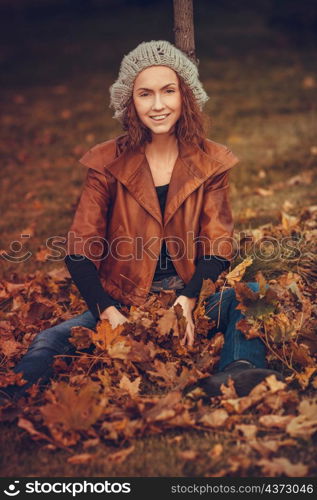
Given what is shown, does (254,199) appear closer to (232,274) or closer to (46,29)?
(232,274)

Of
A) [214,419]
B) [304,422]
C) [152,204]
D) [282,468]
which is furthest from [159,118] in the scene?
[282,468]

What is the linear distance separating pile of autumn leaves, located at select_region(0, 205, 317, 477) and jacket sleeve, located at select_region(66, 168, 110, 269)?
38 centimetres

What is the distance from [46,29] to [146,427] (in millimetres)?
17111

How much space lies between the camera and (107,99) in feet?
35.9

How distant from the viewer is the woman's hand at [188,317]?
3355 mm

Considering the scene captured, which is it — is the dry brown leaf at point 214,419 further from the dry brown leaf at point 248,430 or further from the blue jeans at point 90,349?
the blue jeans at point 90,349

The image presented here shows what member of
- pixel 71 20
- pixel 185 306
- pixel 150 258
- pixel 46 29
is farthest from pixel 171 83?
pixel 71 20

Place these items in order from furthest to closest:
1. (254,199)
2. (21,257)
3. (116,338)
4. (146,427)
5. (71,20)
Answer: (71,20) < (254,199) < (21,257) < (116,338) < (146,427)

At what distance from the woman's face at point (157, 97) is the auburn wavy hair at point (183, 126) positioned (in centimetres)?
5

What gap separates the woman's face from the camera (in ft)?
11.5

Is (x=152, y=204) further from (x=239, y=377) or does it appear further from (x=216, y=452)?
(x=216, y=452)

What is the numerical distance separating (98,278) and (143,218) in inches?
15.2

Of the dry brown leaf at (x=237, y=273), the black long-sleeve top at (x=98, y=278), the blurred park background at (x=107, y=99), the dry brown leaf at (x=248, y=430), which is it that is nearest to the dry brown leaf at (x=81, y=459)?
the dry brown leaf at (x=248, y=430)

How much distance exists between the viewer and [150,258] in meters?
3.61
